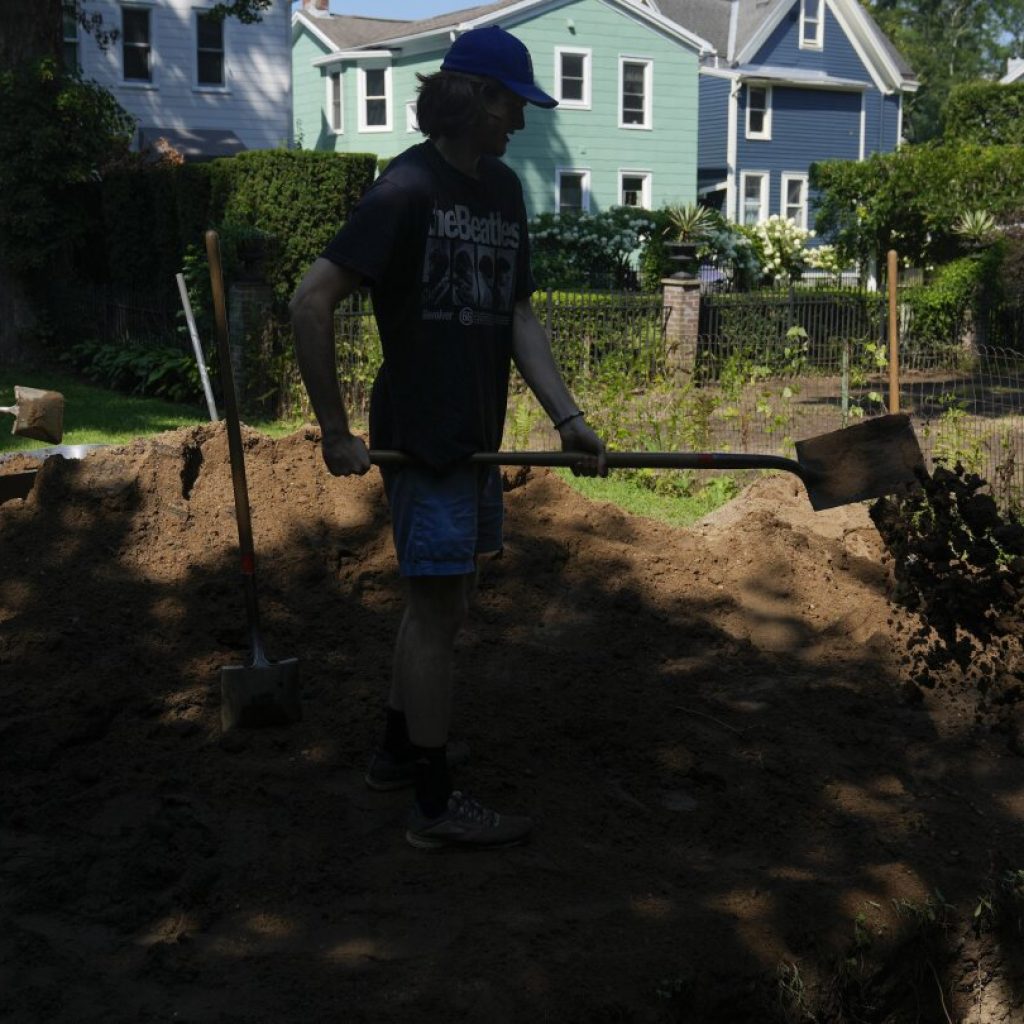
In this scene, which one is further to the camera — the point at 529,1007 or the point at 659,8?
the point at 659,8

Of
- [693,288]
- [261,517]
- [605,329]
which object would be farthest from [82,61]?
[261,517]

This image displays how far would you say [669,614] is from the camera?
20.1 feet

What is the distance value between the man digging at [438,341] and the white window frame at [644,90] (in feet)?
105

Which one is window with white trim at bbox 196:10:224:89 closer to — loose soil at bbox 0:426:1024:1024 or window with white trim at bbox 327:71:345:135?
window with white trim at bbox 327:71:345:135

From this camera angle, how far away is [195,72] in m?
31.4

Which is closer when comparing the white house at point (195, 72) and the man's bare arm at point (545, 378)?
the man's bare arm at point (545, 378)

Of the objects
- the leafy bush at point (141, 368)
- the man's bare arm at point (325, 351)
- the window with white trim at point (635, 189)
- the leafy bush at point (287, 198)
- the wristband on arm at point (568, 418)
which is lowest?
the leafy bush at point (141, 368)

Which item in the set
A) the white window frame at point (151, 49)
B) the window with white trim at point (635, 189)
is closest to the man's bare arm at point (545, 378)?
the white window frame at point (151, 49)

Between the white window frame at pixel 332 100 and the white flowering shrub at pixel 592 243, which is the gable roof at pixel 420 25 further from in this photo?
the white flowering shrub at pixel 592 243

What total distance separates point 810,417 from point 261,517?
22.8 ft

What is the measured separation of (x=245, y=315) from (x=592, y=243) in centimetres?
1481

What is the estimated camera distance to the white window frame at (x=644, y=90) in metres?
34.9

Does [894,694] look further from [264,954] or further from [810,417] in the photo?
[810,417]

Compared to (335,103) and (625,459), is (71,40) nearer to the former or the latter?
(335,103)
